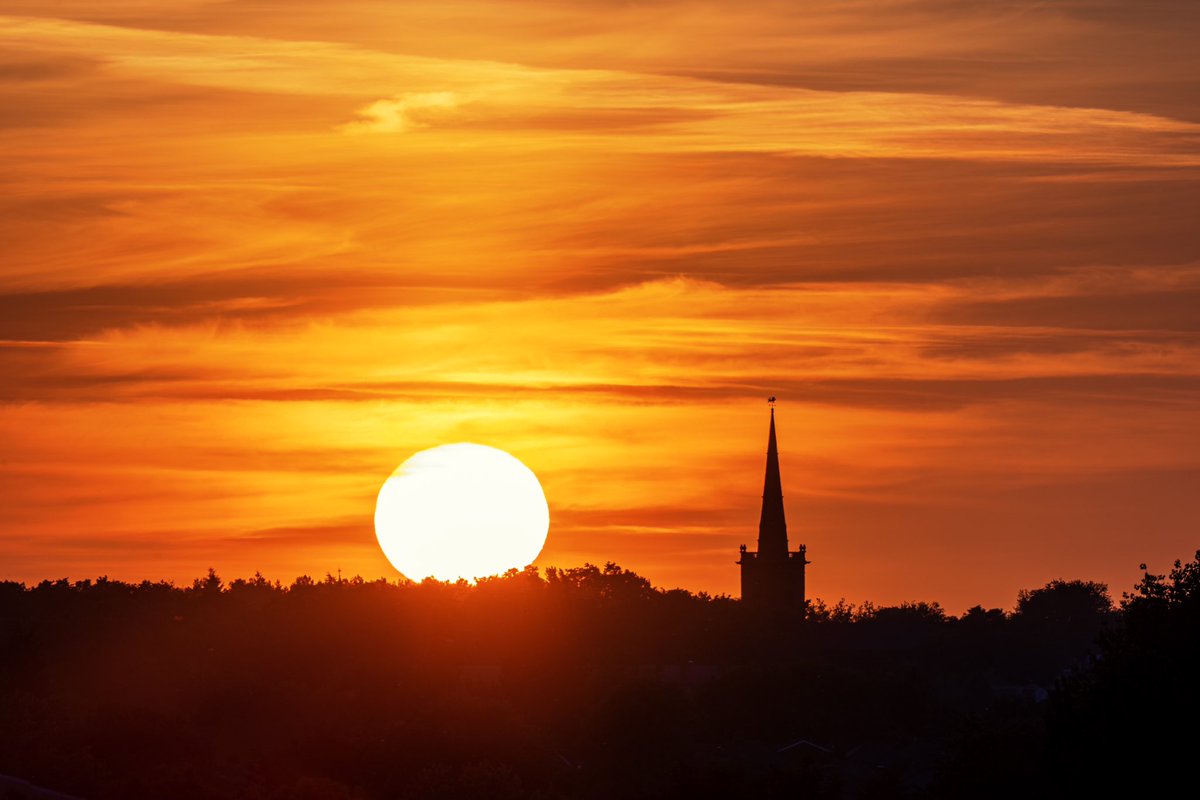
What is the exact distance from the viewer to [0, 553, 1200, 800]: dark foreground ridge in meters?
69.7

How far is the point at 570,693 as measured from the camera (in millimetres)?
123750

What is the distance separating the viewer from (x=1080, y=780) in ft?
209

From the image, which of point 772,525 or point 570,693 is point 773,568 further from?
point 570,693

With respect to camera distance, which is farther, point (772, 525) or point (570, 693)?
point (772, 525)

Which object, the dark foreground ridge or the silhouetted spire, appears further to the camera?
the silhouetted spire

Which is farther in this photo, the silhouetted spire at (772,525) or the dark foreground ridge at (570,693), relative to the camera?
the silhouetted spire at (772,525)

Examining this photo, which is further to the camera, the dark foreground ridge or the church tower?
the church tower

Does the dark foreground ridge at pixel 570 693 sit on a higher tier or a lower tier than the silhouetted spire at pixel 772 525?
lower

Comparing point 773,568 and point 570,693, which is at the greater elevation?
point 773,568

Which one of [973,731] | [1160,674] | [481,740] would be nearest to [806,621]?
[481,740]

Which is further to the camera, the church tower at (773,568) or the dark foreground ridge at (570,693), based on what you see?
the church tower at (773,568)

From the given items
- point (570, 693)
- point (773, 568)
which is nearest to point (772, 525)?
point (773, 568)

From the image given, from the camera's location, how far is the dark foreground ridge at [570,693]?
2744 inches

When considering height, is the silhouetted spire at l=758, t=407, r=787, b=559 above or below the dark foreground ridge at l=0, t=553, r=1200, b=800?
above
